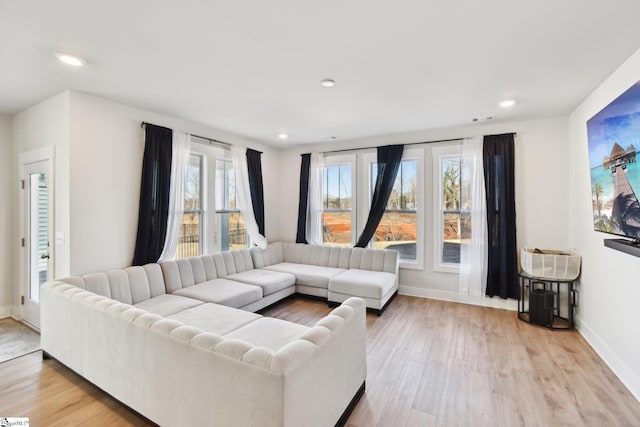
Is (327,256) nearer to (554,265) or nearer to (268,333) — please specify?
(268,333)

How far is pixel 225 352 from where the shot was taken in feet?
4.87

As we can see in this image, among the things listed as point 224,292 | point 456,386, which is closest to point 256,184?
point 224,292

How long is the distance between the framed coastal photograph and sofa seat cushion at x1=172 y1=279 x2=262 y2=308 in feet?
11.9

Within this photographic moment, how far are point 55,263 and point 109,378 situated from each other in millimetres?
1774

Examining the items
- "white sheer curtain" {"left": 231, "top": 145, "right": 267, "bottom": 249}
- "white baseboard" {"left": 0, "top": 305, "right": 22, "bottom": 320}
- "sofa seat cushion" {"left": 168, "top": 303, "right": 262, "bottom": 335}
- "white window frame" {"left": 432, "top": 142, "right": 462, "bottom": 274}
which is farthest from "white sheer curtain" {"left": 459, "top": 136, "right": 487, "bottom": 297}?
"white baseboard" {"left": 0, "top": 305, "right": 22, "bottom": 320}

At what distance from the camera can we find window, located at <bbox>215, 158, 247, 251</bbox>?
15.1 feet

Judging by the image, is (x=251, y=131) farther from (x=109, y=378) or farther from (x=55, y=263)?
(x=109, y=378)

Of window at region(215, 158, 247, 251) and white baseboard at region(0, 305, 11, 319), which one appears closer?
white baseboard at region(0, 305, 11, 319)

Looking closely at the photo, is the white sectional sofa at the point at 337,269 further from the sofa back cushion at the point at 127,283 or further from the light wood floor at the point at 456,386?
the sofa back cushion at the point at 127,283

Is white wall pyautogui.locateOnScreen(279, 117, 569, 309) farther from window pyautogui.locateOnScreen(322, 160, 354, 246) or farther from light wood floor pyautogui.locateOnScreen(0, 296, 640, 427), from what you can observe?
window pyautogui.locateOnScreen(322, 160, 354, 246)

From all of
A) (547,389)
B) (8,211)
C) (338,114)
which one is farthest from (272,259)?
(547,389)

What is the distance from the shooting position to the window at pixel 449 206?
4.39 metres

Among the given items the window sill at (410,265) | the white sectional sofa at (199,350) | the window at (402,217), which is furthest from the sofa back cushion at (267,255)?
the window sill at (410,265)

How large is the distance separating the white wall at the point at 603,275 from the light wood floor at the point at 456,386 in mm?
185
